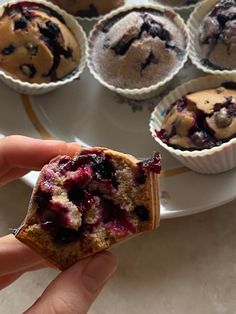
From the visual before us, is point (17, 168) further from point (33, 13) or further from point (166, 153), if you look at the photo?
point (33, 13)

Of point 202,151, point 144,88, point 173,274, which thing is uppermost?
point 144,88

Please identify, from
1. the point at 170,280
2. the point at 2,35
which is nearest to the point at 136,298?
the point at 170,280

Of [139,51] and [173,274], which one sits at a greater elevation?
[139,51]

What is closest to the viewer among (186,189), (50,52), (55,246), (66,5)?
(55,246)

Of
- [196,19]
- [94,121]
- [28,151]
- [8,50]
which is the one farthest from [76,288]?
[196,19]

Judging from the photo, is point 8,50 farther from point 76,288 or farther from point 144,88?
point 76,288

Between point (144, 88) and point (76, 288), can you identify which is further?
point (144, 88)
